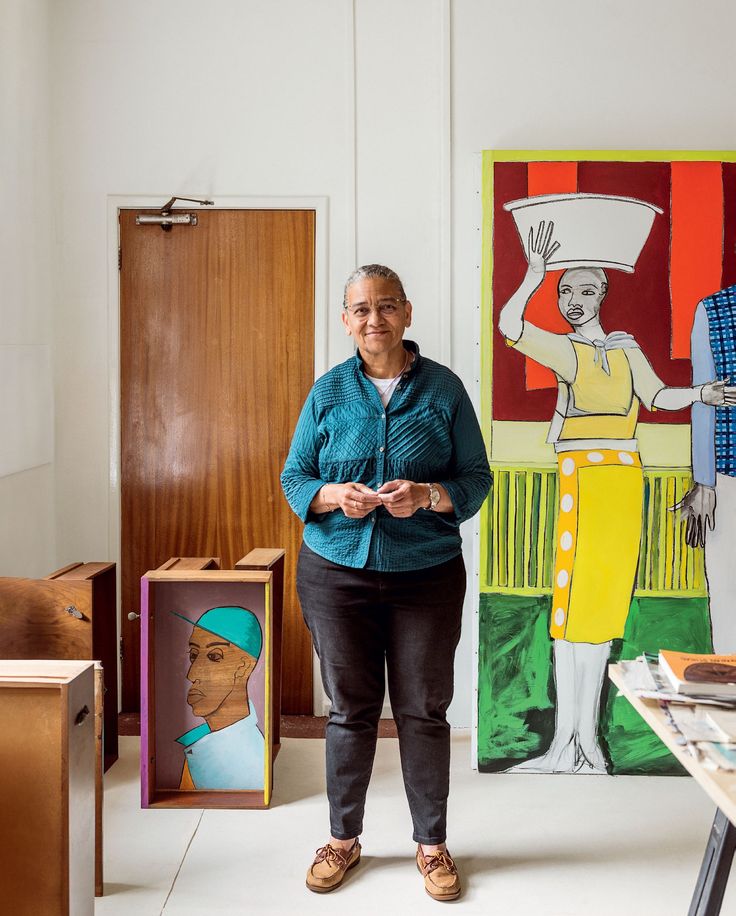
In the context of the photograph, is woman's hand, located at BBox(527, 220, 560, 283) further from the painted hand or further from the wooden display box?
the wooden display box

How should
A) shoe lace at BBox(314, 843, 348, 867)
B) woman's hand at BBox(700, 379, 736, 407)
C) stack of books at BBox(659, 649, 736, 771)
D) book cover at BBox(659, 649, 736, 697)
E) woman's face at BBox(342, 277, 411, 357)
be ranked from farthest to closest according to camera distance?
woman's hand at BBox(700, 379, 736, 407), shoe lace at BBox(314, 843, 348, 867), woman's face at BBox(342, 277, 411, 357), book cover at BBox(659, 649, 736, 697), stack of books at BBox(659, 649, 736, 771)

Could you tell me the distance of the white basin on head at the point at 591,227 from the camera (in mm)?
3000

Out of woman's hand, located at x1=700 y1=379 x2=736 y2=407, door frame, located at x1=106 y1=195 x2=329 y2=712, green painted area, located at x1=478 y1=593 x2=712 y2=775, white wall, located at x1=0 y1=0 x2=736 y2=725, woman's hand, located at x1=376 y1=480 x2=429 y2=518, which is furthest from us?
door frame, located at x1=106 y1=195 x2=329 y2=712

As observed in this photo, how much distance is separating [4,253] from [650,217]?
2173mm

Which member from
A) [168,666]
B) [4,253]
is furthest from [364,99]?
[168,666]

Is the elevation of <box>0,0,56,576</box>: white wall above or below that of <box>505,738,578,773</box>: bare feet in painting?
above

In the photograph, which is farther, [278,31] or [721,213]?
[278,31]

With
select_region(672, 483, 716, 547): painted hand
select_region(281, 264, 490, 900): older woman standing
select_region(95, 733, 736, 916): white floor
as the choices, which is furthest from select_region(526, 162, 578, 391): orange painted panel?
select_region(95, 733, 736, 916): white floor

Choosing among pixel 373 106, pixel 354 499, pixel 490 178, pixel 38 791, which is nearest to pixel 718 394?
pixel 490 178

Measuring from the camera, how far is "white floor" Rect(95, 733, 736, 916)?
2.28 m

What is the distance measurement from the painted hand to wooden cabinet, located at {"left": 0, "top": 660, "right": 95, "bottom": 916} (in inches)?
→ 84.7

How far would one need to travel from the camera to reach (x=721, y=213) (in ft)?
9.79

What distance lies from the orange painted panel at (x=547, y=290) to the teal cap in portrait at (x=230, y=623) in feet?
3.90

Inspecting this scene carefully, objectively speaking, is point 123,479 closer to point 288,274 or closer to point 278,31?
point 288,274
